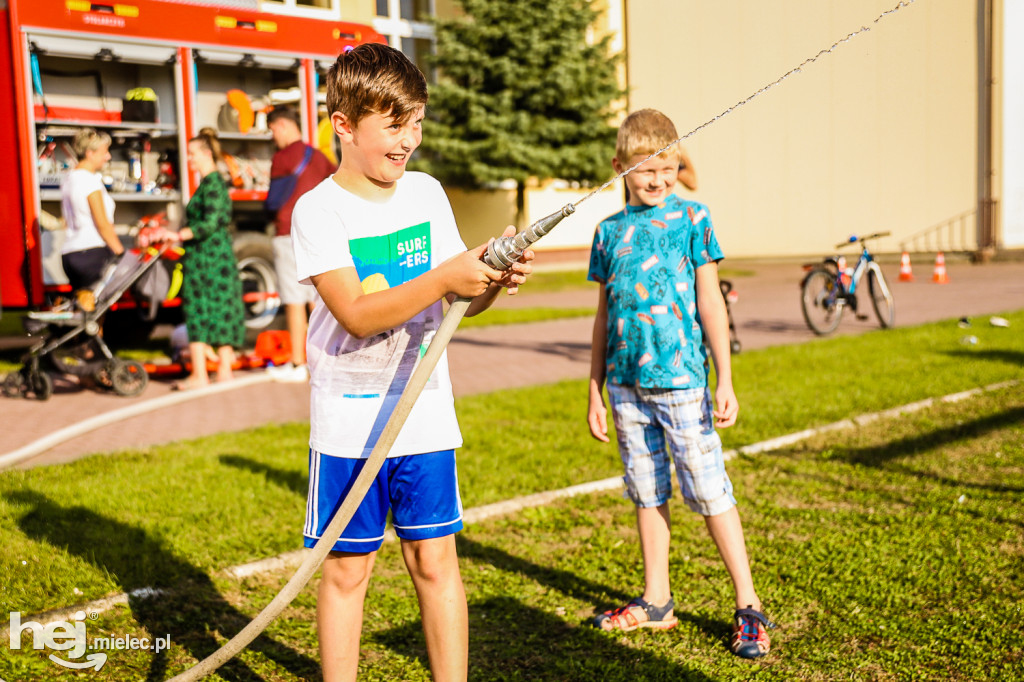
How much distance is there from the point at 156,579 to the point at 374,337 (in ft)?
7.05

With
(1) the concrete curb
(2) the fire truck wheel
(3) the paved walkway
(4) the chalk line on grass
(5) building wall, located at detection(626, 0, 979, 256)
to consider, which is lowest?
(1) the concrete curb

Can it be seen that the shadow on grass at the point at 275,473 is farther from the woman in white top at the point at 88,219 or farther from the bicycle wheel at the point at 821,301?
the bicycle wheel at the point at 821,301

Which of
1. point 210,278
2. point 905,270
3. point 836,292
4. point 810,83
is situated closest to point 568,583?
point 810,83

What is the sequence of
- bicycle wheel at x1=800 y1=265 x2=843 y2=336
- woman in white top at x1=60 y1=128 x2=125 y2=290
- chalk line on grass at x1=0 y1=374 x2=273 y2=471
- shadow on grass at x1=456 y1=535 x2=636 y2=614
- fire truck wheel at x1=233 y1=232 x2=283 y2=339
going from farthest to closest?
bicycle wheel at x1=800 y1=265 x2=843 y2=336 < fire truck wheel at x1=233 y1=232 x2=283 y2=339 < woman in white top at x1=60 y1=128 x2=125 y2=290 < chalk line on grass at x1=0 y1=374 x2=273 y2=471 < shadow on grass at x1=456 y1=535 x2=636 y2=614

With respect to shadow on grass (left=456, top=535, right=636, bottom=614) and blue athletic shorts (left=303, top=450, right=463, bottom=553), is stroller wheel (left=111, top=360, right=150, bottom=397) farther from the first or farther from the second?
blue athletic shorts (left=303, top=450, right=463, bottom=553)

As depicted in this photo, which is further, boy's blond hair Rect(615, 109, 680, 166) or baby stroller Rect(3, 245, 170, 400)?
baby stroller Rect(3, 245, 170, 400)

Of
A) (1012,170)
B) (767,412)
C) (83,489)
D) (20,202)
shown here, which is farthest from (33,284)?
(1012,170)

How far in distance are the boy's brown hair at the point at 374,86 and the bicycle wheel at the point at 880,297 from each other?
1101cm

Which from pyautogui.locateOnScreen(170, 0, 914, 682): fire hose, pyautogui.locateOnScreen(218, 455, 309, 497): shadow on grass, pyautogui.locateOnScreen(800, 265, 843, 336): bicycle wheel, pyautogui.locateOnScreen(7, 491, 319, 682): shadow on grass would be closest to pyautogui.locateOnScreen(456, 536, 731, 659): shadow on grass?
pyautogui.locateOnScreen(7, 491, 319, 682): shadow on grass

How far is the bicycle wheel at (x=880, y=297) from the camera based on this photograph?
12539mm

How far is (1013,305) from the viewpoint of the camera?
49.4ft

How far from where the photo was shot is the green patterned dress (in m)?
8.81

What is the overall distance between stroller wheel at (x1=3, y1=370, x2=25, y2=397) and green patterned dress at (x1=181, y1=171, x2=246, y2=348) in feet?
4.78

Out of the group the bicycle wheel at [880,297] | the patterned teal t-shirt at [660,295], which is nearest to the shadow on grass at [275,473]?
the patterned teal t-shirt at [660,295]
